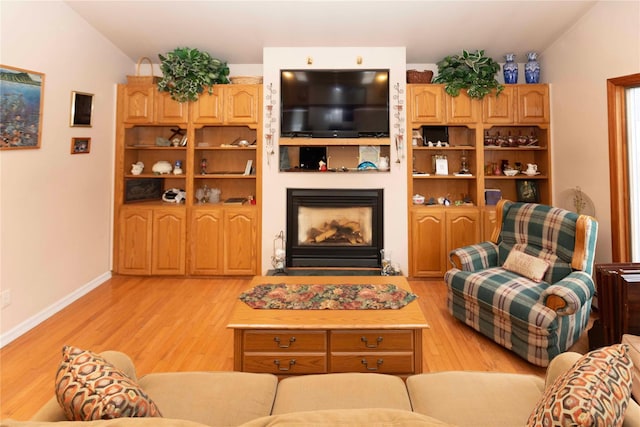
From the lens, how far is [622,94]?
3277 millimetres

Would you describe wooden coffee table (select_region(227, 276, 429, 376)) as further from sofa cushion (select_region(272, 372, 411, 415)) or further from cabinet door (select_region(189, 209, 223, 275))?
cabinet door (select_region(189, 209, 223, 275))

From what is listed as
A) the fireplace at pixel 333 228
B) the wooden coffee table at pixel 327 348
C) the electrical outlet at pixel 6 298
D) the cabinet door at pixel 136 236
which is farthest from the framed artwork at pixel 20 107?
the fireplace at pixel 333 228

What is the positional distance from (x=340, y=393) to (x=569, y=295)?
5.83 feet

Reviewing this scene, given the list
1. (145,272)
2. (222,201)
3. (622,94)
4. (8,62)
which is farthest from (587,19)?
(145,272)

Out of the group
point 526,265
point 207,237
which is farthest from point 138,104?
point 526,265

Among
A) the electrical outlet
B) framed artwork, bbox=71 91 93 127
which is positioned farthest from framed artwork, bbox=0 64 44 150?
the electrical outlet

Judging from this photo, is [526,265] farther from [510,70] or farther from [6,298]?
[6,298]

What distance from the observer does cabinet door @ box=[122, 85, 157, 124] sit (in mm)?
4473

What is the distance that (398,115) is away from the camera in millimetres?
4344

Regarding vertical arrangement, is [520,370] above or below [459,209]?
below

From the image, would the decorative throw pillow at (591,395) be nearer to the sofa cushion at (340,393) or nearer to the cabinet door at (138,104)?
the sofa cushion at (340,393)

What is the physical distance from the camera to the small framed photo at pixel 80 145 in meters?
3.70

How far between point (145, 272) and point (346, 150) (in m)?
2.93

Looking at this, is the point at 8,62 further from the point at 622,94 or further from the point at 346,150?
the point at 622,94
